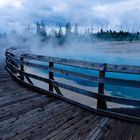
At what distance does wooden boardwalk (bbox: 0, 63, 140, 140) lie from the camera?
357cm

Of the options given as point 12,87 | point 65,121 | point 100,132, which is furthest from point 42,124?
point 12,87

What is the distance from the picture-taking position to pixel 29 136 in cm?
357

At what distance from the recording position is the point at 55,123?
407 cm

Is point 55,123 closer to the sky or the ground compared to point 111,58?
closer to the sky

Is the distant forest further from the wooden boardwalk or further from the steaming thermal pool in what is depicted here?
the wooden boardwalk

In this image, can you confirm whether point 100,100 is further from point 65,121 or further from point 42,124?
point 42,124

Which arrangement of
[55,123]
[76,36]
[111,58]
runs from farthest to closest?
[76,36] → [111,58] → [55,123]

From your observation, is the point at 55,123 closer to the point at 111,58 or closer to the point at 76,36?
the point at 111,58

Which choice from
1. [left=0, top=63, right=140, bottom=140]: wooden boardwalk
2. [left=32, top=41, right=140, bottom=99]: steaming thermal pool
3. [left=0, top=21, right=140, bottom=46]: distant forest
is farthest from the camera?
[left=0, top=21, right=140, bottom=46]: distant forest

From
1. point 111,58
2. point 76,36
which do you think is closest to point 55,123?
point 111,58

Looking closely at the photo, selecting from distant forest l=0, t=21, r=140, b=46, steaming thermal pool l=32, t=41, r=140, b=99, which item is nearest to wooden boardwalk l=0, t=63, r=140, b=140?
steaming thermal pool l=32, t=41, r=140, b=99

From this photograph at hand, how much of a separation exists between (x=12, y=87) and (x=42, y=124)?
367cm

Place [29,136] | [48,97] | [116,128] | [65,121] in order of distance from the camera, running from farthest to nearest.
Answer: [48,97] < [65,121] < [116,128] < [29,136]

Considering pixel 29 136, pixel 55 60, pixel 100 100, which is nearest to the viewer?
pixel 29 136
